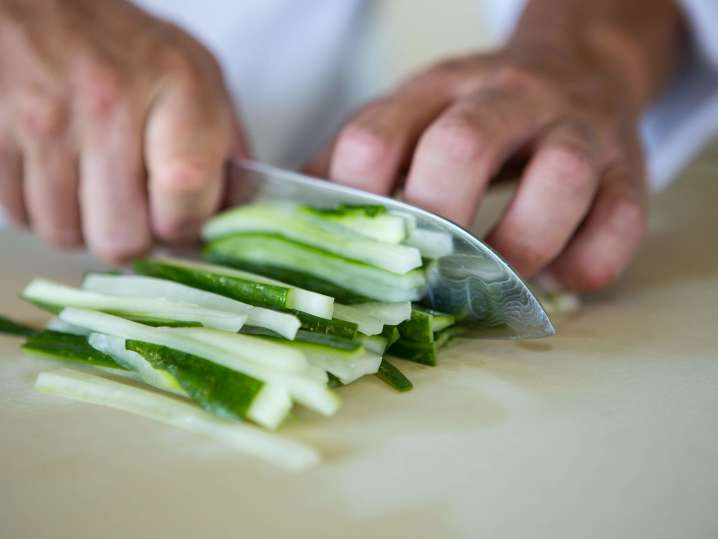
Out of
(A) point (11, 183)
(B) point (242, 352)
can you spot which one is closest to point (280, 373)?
(B) point (242, 352)

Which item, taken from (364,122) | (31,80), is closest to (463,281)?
(364,122)

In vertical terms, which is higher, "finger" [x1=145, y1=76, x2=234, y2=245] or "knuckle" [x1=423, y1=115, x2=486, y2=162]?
"knuckle" [x1=423, y1=115, x2=486, y2=162]

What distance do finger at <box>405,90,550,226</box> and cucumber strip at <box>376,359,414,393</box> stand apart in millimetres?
409

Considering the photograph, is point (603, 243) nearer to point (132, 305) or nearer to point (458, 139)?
point (458, 139)

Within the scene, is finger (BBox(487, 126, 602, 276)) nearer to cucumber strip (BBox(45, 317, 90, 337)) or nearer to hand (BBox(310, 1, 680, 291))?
hand (BBox(310, 1, 680, 291))

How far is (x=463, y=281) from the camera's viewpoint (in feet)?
4.78

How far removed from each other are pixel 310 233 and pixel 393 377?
1.40 feet

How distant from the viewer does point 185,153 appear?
1881 millimetres

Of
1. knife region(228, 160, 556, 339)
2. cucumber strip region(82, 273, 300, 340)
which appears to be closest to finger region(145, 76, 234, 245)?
cucumber strip region(82, 273, 300, 340)

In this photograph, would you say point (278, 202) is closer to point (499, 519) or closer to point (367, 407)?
point (367, 407)

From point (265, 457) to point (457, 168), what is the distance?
30.5 inches

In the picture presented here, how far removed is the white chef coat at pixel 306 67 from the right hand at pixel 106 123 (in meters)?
0.86

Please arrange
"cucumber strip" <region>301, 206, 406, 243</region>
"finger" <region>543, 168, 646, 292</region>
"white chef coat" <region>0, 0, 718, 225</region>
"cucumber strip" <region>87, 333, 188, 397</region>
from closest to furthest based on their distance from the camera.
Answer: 1. "cucumber strip" <region>87, 333, 188, 397</region>
2. "cucumber strip" <region>301, 206, 406, 243</region>
3. "finger" <region>543, 168, 646, 292</region>
4. "white chef coat" <region>0, 0, 718, 225</region>

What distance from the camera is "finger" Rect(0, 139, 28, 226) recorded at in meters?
1.96
